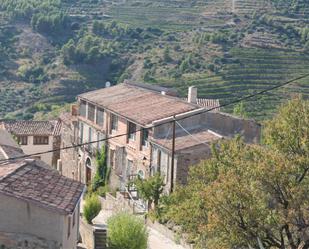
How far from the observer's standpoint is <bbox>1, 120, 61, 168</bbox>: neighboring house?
173 feet

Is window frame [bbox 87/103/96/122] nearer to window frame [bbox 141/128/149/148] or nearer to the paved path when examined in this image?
window frame [bbox 141/128/149/148]

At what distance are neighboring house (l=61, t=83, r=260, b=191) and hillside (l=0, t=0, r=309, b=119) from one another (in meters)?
24.8

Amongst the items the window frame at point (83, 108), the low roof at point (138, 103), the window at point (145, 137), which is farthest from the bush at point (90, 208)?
the window frame at point (83, 108)

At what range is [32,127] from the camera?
177ft

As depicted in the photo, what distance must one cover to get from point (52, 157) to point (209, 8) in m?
60.7

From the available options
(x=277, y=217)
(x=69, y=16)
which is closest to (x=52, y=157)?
(x=277, y=217)

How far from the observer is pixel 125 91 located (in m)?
42.1

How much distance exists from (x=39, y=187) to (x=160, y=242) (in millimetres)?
11036

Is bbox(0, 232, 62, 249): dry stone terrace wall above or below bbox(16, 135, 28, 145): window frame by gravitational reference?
above

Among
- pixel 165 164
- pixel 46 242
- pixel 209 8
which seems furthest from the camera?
pixel 209 8

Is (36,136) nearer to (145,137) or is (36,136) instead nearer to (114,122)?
(114,122)

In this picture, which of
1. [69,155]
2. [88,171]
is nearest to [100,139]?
[88,171]

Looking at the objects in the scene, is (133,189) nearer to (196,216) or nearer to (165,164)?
(165,164)

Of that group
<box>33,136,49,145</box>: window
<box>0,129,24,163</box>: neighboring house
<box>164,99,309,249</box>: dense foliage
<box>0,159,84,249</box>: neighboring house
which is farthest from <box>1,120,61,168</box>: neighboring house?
<box>164,99,309,249</box>: dense foliage
